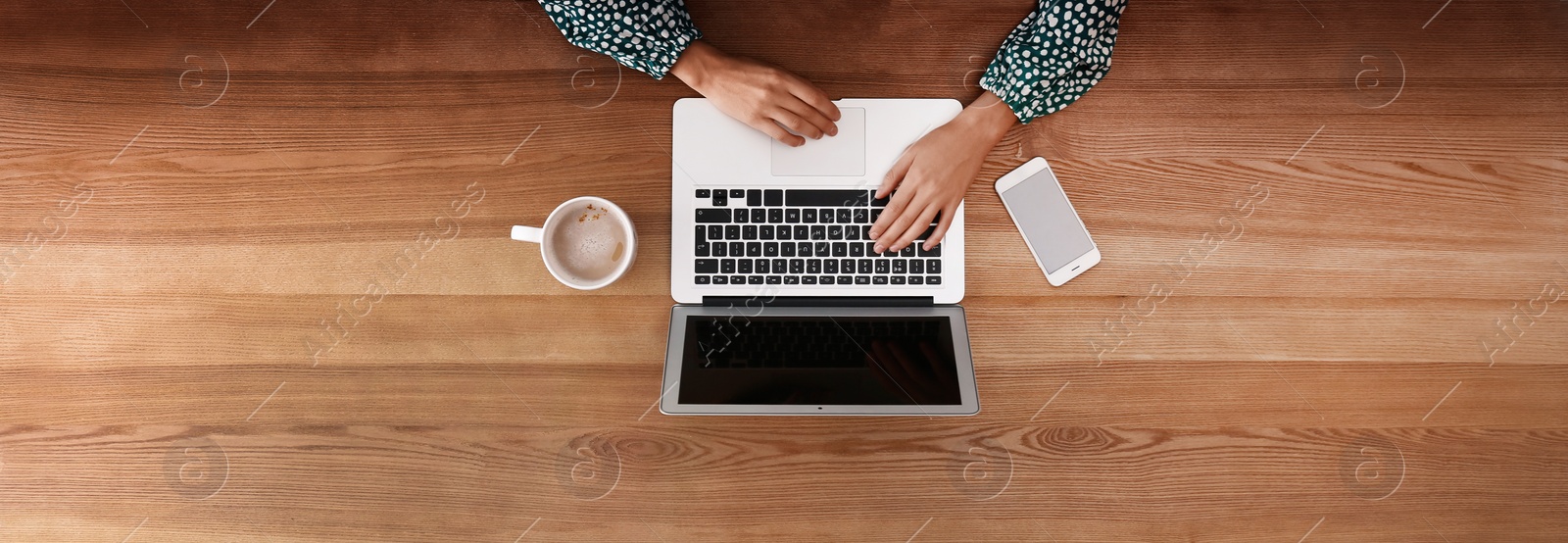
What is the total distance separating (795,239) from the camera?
84cm

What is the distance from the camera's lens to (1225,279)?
87 centimetres

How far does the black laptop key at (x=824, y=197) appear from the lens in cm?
84

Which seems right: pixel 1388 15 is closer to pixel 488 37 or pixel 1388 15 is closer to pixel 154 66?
pixel 488 37

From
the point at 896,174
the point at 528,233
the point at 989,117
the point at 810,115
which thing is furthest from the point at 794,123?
the point at 528,233

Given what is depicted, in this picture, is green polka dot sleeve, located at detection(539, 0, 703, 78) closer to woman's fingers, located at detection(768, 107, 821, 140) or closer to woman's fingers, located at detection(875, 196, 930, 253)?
woman's fingers, located at detection(768, 107, 821, 140)

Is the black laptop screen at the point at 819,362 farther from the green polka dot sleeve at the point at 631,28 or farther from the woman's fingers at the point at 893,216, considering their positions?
the green polka dot sleeve at the point at 631,28

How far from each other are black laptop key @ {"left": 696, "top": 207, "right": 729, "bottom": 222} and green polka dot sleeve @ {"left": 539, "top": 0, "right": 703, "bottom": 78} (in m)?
0.20

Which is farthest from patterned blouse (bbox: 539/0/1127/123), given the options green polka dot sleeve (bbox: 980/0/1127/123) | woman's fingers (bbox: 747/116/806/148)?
woman's fingers (bbox: 747/116/806/148)

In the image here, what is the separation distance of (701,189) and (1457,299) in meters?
1.05

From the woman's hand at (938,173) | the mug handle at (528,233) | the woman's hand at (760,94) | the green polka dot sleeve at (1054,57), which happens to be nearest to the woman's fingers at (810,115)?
the woman's hand at (760,94)

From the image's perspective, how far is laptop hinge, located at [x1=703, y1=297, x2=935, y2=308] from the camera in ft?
2.71

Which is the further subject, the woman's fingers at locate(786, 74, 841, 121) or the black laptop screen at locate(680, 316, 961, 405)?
the woman's fingers at locate(786, 74, 841, 121)

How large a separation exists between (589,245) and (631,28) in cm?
29

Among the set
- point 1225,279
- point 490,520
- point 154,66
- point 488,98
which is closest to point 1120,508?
point 1225,279
